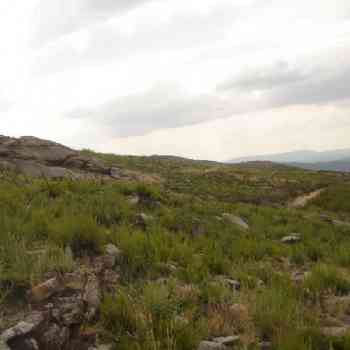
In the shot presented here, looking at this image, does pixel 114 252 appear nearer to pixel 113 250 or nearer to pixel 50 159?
pixel 113 250

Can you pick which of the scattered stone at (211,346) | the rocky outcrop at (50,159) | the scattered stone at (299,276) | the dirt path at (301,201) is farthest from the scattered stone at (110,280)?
the dirt path at (301,201)

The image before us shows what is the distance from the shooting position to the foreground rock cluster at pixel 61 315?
3256 mm

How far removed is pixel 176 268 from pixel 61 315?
2337mm

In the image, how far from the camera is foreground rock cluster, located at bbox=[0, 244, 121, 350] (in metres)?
3.26

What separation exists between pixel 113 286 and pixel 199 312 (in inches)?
45.0

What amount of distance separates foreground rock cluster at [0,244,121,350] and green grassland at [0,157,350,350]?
0.65 ft

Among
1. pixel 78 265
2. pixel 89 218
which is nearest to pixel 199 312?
pixel 78 265

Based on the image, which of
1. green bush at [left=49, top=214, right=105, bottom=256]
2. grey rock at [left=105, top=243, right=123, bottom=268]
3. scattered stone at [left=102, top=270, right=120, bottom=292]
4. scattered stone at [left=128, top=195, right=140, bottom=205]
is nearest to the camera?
scattered stone at [left=102, top=270, right=120, bottom=292]

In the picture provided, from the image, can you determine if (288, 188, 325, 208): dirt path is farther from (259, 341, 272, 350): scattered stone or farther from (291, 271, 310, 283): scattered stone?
(259, 341, 272, 350): scattered stone

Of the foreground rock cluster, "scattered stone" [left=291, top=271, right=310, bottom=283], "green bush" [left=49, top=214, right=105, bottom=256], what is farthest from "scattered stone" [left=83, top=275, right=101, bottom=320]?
"scattered stone" [left=291, top=271, right=310, bottom=283]

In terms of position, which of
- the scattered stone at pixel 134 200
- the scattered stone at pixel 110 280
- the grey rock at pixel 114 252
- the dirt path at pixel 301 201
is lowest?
the dirt path at pixel 301 201

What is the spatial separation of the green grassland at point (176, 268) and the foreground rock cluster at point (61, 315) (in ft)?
0.65

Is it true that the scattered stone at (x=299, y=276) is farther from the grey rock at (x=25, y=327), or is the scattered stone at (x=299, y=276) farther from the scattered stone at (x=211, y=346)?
the grey rock at (x=25, y=327)

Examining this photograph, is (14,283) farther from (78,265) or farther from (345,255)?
(345,255)
